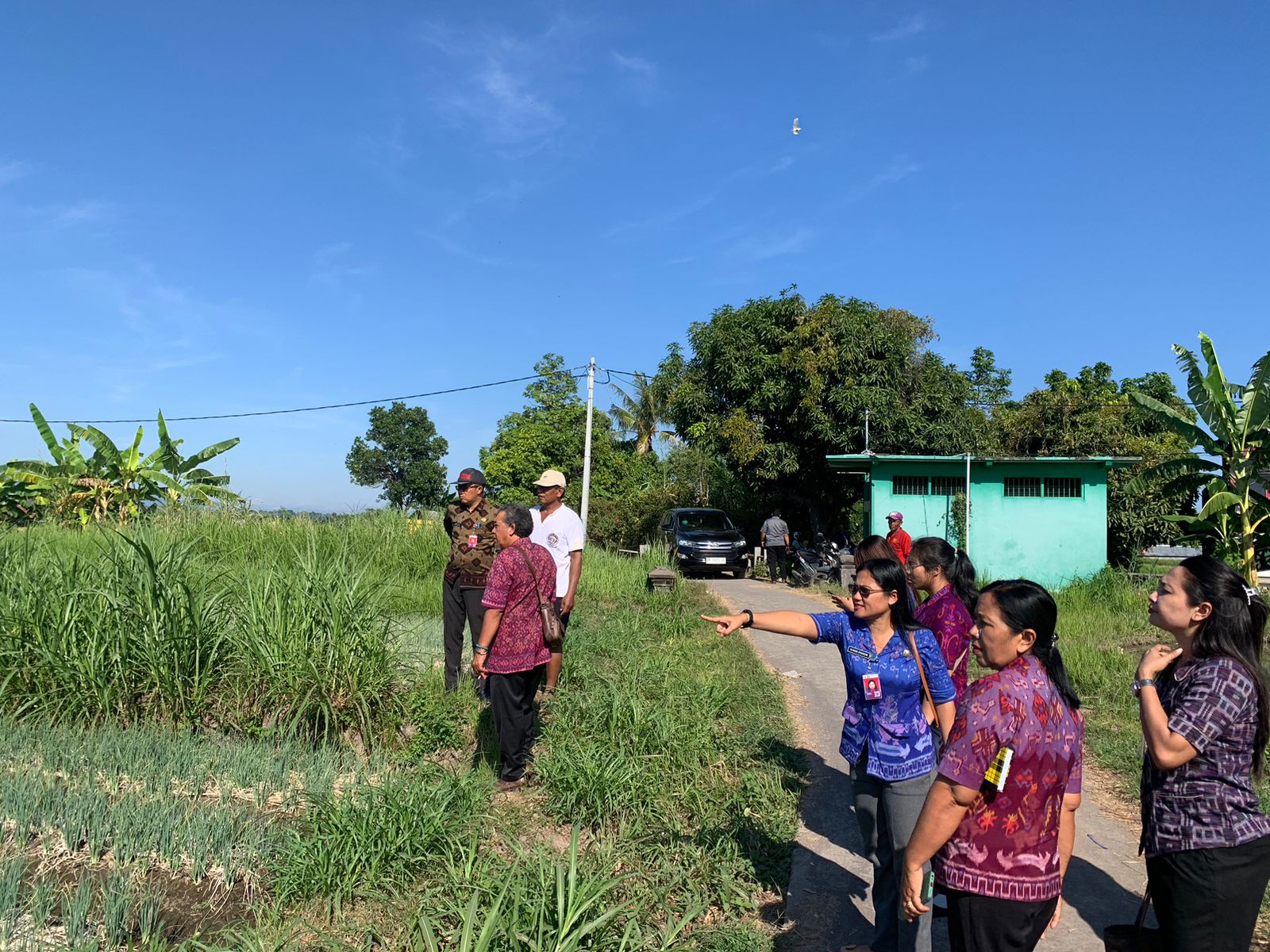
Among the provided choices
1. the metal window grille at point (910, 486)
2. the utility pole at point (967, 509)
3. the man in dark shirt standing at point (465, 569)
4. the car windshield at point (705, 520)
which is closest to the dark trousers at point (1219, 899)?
the man in dark shirt standing at point (465, 569)

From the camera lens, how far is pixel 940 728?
3646 millimetres

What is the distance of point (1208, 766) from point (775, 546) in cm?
1710

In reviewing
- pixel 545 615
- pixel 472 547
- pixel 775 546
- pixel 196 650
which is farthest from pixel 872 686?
pixel 775 546

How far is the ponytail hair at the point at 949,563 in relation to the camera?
4402mm

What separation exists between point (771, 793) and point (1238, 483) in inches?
397

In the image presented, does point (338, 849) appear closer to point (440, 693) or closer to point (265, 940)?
point (265, 940)

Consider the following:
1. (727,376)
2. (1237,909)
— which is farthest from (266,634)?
(727,376)

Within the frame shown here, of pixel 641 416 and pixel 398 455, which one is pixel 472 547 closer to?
pixel 641 416

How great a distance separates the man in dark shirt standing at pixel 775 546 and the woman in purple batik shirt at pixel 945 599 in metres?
15.1

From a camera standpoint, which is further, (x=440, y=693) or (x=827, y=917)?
(x=440, y=693)

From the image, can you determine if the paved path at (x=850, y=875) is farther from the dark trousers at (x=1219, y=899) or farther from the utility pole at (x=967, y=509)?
the utility pole at (x=967, y=509)

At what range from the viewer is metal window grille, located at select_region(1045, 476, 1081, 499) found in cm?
1853

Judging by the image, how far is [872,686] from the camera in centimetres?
346

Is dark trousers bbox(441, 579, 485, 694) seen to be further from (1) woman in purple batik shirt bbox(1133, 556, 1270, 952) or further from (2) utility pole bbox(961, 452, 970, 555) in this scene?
(2) utility pole bbox(961, 452, 970, 555)
